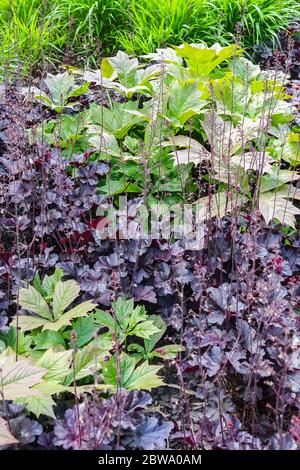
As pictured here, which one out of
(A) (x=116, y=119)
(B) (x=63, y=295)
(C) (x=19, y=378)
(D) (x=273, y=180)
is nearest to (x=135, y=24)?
(A) (x=116, y=119)

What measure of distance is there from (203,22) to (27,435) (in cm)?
373

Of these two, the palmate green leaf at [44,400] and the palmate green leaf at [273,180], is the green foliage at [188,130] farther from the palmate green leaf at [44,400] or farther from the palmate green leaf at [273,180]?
the palmate green leaf at [44,400]

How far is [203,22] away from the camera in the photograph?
4.45m

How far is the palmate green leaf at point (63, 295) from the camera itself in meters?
2.17

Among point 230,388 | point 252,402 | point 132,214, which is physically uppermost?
point 132,214

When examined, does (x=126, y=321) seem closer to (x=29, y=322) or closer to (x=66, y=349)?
(x=66, y=349)

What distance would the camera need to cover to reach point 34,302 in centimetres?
219

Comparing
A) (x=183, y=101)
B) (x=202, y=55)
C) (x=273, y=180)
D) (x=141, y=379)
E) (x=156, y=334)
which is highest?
(x=202, y=55)

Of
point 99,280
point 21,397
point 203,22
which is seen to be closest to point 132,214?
point 99,280

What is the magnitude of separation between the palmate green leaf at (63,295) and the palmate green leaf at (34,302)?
36 mm

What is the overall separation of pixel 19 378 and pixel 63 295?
1.68ft

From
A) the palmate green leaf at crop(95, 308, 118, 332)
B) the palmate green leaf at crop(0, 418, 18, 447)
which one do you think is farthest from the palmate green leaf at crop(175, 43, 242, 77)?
the palmate green leaf at crop(0, 418, 18, 447)

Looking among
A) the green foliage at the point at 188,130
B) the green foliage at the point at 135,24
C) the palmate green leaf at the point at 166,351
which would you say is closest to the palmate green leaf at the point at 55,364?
the palmate green leaf at the point at 166,351
